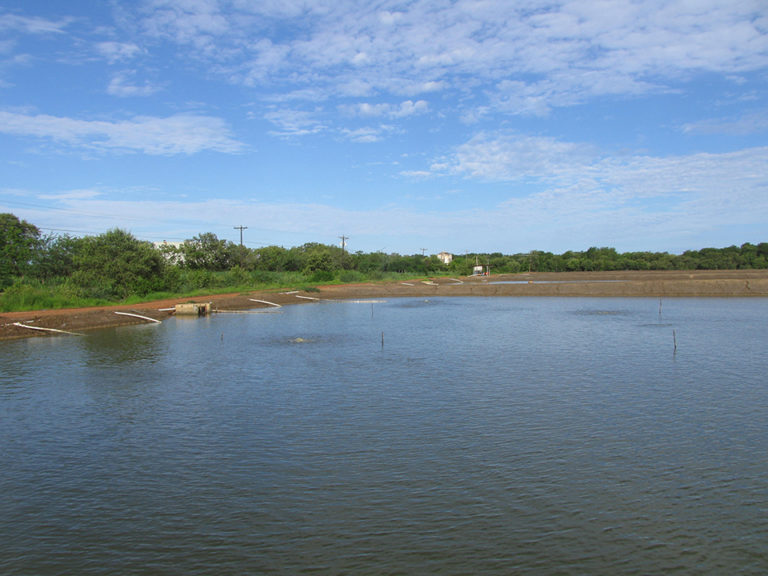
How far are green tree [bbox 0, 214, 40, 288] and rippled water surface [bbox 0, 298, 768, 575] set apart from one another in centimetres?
2588

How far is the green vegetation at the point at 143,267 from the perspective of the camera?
3166cm

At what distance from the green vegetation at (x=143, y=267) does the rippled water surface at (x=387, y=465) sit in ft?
54.9

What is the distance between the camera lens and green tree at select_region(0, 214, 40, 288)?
37500 millimetres

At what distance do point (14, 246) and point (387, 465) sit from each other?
4295 centimetres

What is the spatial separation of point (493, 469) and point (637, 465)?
6.82 ft

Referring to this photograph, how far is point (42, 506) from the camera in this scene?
6922mm

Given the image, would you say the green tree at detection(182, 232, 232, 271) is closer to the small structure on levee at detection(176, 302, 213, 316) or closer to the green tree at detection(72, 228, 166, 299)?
the green tree at detection(72, 228, 166, 299)

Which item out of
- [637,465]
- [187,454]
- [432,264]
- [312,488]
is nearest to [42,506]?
[187,454]

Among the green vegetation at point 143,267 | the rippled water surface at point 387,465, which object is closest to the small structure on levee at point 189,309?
the green vegetation at point 143,267

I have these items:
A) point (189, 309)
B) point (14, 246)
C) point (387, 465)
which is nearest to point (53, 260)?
point (14, 246)

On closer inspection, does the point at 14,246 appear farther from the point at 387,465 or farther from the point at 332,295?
the point at 387,465

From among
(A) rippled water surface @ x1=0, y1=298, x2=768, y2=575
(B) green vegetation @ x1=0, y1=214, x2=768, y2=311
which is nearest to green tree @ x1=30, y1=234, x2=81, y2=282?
(B) green vegetation @ x1=0, y1=214, x2=768, y2=311

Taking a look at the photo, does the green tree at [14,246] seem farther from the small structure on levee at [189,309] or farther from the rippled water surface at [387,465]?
the rippled water surface at [387,465]

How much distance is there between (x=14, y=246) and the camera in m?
40.6
